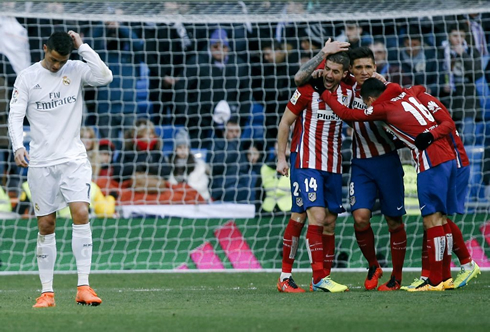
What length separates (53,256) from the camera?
6941 mm

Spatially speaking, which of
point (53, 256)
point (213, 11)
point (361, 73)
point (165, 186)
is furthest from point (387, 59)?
point (53, 256)

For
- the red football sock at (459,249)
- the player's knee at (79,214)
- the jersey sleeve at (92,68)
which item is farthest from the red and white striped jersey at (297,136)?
the player's knee at (79,214)

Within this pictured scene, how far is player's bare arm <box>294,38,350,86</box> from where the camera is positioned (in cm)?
788

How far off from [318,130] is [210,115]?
4.90 metres

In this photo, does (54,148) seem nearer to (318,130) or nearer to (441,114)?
(318,130)

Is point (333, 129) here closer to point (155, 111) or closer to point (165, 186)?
point (165, 186)

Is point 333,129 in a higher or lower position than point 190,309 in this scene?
higher

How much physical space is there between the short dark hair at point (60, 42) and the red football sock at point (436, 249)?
3260mm

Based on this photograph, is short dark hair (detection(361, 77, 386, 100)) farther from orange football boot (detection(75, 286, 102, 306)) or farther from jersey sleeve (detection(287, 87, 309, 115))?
orange football boot (detection(75, 286, 102, 306))

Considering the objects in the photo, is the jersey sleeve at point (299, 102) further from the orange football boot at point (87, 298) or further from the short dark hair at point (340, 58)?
the orange football boot at point (87, 298)

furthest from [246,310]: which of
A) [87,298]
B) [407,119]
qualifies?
[407,119]

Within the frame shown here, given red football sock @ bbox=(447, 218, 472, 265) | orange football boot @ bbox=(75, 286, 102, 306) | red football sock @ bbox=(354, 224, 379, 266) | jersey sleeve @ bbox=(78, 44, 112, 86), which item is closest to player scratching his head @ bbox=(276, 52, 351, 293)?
red football sock @ bbox=(354, 224, 379, 266)

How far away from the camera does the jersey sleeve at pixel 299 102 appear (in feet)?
26.7

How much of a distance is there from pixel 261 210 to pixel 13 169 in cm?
353
